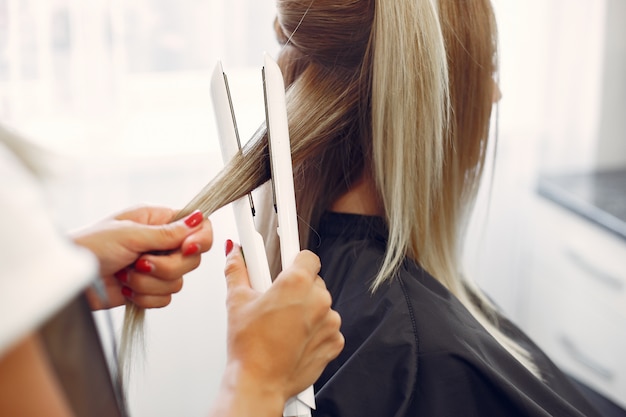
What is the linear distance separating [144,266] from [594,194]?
53.3 inches

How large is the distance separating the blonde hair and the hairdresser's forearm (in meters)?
0.22

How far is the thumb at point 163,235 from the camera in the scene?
0.74 m

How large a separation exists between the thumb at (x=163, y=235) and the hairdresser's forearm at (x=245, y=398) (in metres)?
0.17

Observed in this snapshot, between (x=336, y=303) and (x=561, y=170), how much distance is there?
1.26 metres

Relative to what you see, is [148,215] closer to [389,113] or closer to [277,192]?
[277,192]

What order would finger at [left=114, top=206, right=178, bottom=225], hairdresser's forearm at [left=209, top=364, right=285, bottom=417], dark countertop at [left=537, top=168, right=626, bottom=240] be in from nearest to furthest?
hairdresser's forearm at [left=209, top=364, right=285, bottom=417]
finger at [left=114, top=206, right=178, bottom=225]
dark countertop at [left=537, top=168, right=626, bottom=240]

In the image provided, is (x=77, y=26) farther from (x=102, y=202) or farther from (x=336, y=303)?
(x=336, y=303)

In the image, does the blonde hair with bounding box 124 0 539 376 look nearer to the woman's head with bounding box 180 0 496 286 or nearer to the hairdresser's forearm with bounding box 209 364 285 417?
the woman's head with bounding box 180 0 496 286

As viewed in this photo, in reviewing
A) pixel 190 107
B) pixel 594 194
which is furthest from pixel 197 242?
pixel 594 194

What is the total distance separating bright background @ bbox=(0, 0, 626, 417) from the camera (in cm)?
169

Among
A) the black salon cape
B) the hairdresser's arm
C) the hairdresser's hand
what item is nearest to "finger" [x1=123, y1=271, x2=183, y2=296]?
the hairdresser's hand

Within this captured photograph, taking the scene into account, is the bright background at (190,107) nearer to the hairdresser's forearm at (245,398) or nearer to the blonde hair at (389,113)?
the blonde hair at (389,113)

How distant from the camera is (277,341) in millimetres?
630

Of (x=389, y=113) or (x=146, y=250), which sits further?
(x=389, y=113)
